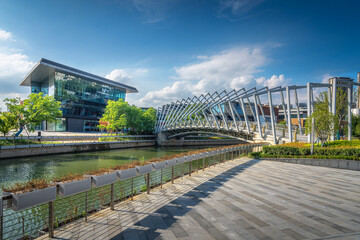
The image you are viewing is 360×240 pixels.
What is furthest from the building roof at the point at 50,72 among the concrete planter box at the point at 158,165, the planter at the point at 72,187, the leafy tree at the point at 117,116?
the planter at the point at 72,187

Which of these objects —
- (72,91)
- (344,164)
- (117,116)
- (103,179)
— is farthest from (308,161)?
(72,91)

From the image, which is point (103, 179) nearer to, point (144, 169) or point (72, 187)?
point (72, 187)

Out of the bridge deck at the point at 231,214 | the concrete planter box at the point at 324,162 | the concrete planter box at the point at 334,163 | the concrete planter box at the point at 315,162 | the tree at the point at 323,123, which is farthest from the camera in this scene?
the tree at the point at 323,123

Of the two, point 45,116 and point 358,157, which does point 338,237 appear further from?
point 45,116

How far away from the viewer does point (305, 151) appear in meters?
19.1

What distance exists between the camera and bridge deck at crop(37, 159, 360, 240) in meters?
5.52

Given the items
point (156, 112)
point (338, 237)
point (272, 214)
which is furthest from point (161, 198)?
point (156, 112)

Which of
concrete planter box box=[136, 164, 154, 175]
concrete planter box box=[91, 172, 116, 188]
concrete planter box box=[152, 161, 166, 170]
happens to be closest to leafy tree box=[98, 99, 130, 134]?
concrete planter box box=[152, 161, 166, 170]

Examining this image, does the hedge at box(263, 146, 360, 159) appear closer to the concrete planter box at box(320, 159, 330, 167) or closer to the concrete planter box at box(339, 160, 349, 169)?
the concrete planter box at box(339, 160, 349, 169)

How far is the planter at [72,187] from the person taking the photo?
525 centimetres

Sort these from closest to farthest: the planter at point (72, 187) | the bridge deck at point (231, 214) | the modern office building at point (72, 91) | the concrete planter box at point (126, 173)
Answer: the planter at point (72, 187), the bridge deck at point (231, 214), the concrete planter box at point (126, 173), the modern office building at point (72, 91)

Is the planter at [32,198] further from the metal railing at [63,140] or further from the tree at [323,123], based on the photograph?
the metal railing at [63,140]

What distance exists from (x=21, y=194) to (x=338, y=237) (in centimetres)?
738

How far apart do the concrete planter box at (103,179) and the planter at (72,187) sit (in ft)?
0.76
